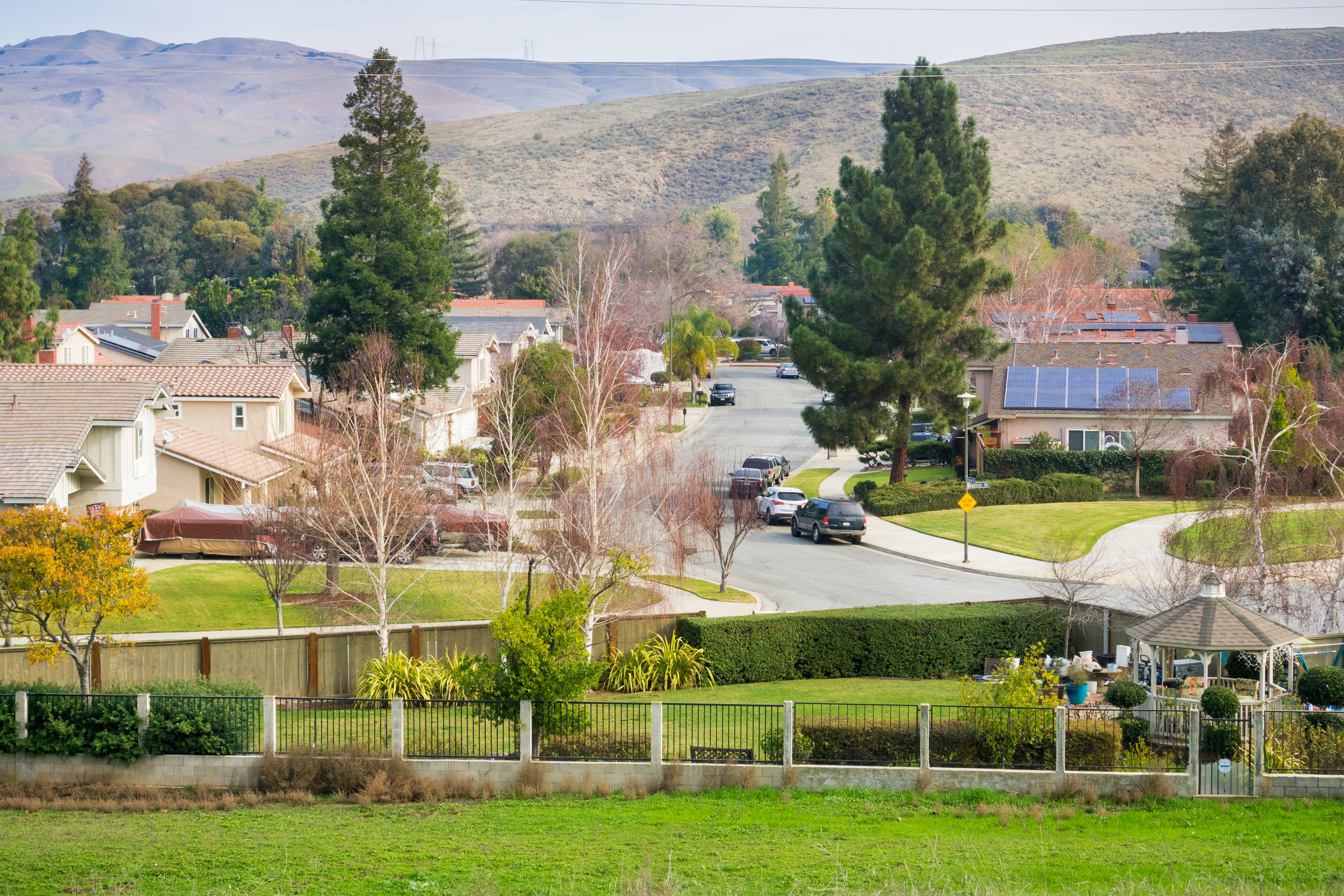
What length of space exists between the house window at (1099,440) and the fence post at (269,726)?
44.2 metres

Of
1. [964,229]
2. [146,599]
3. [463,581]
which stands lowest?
[463,581]

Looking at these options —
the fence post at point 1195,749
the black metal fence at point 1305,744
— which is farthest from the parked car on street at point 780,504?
the fence post at point 1195,749

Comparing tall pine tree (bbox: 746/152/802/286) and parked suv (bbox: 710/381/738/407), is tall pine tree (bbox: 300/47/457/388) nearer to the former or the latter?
parked suv (bbox: 710/381/738/407)

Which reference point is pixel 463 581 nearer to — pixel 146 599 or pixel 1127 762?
pixel 146 599

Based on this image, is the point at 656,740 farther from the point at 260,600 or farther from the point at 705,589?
the point at 260,600

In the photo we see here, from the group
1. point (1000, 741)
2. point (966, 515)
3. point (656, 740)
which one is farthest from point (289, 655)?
point (966, 515)

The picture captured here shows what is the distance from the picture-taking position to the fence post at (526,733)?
1961 cm

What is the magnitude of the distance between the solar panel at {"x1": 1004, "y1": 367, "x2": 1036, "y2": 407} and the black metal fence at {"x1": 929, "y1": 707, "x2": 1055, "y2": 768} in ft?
133

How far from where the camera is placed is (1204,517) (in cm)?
3606

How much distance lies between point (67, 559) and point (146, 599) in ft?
5.30

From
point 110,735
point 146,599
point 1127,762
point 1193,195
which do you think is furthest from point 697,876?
point 1193,195

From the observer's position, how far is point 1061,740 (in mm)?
19016

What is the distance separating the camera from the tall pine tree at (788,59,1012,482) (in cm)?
5206

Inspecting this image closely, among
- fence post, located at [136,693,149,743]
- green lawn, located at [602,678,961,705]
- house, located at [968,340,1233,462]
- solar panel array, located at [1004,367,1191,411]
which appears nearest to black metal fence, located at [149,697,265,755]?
fence post, located at [136,693,149,743]
